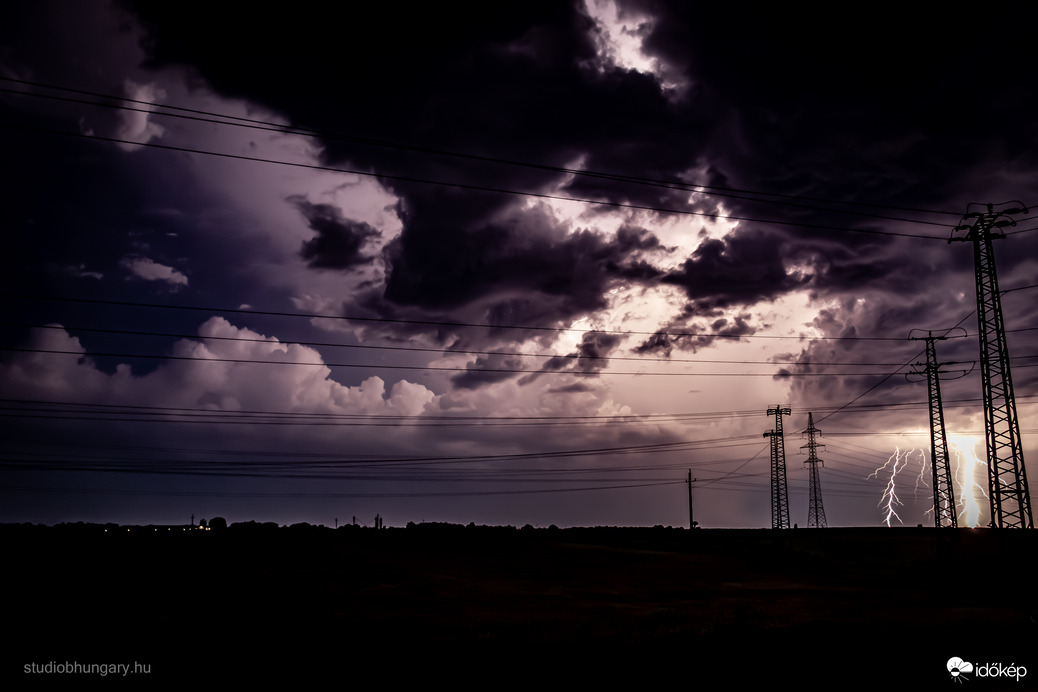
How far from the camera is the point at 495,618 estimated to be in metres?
23.0

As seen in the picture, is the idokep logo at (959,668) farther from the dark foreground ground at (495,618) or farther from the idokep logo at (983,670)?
the dark foreground ground at (495,618)

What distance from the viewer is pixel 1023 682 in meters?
12.7

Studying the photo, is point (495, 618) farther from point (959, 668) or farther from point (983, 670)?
point (983, 670)

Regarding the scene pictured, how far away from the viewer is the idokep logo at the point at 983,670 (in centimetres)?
1305

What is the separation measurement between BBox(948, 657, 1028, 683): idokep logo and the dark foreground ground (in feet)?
0.70

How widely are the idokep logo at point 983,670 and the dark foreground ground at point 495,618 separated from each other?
21cm

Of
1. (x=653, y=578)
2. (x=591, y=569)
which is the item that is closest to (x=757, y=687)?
(x=653, y=578)

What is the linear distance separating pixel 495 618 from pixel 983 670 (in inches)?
596

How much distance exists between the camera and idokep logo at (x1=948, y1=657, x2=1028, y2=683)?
13.1m

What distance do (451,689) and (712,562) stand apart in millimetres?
48031

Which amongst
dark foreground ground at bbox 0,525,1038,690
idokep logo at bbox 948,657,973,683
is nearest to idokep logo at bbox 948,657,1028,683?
idokep logo at bbox 948,657,973,683

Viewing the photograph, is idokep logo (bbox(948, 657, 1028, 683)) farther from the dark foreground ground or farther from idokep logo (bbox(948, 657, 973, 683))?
the dark foreground ground

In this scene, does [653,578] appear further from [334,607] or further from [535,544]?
[535,544]

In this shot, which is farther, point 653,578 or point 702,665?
point 653,578
